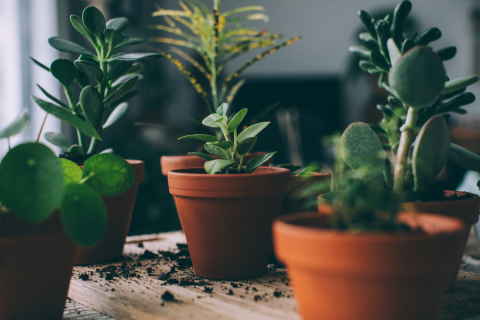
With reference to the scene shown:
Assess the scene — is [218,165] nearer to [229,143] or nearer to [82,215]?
[229,143]

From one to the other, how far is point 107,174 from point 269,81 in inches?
219

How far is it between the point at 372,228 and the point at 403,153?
0.25 meters

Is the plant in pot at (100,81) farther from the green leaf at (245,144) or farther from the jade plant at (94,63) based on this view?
the green leaf at (245,144)

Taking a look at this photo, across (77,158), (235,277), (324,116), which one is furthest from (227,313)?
(324,116)

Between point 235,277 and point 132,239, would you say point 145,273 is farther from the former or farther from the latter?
point 132,239

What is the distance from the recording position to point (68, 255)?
21.9 inches

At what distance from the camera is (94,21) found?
76 cm

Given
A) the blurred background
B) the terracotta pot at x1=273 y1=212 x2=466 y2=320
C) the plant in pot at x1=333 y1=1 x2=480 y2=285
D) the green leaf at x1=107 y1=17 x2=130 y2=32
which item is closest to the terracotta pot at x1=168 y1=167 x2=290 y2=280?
the plant in pot at x1=333 y1=1 x2=480 y2=285

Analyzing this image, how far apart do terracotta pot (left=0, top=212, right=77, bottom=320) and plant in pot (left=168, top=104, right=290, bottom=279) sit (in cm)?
21

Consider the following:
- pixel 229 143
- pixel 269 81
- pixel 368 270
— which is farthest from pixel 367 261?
pixel 269 81

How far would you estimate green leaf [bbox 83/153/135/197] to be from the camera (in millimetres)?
570

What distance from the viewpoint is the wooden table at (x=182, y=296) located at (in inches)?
21.9

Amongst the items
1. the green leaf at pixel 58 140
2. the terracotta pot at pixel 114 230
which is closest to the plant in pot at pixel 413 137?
the terracotta pot at pixel 114 230

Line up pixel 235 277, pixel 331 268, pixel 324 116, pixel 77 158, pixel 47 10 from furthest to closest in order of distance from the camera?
pixel 324 116, pixel 47 10, pixel 77 158, pixel 235 277, pixel 331 268
